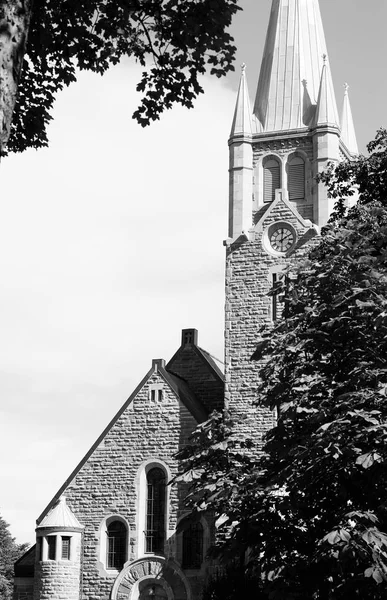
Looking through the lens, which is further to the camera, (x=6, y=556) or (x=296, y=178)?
(x=6, y=556)

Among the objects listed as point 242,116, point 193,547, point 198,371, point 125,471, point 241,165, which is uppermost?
point 242,116

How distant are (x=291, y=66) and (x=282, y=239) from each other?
25.1ft

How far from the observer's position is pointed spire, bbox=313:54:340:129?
37.8m

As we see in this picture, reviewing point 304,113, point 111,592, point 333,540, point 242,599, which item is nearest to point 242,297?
point 304,113

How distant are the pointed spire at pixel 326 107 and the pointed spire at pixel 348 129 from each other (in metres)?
2.61

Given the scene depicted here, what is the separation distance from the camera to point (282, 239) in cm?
3659

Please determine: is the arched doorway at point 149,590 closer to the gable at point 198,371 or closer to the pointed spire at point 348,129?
the gable at point 198,371

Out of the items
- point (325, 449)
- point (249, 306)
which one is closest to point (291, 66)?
point (249, 306)

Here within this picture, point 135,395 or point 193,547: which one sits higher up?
point 135,395

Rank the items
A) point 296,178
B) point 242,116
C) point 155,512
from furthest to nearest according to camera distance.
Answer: point 242,116 → point 296,178 → point 155,512

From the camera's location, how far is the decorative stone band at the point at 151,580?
34125 millimetres

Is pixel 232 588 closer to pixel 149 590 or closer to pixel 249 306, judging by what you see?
pixel 149 590

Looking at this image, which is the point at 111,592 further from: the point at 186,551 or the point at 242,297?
the point at 242,297

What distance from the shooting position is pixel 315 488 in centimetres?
1855
